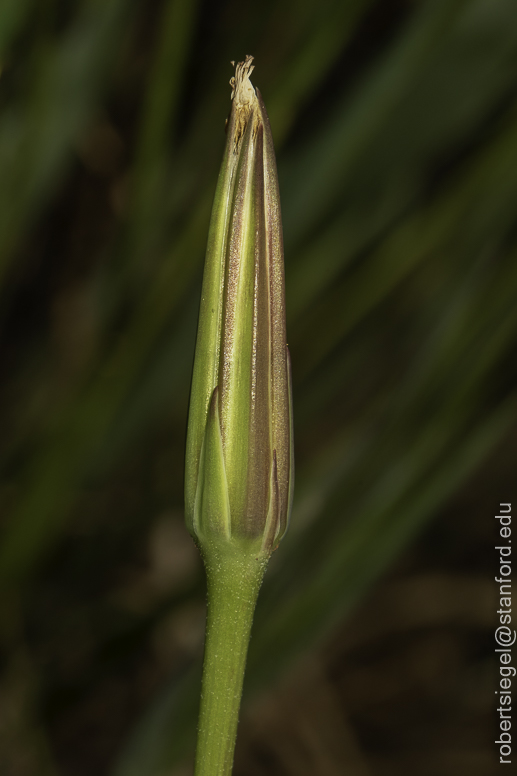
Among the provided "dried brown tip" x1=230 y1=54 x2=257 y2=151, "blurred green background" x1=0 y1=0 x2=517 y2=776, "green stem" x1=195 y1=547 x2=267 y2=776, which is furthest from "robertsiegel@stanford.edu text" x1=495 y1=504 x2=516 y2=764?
"dried brown tip" x1=230 y1=54 x2=257 y2=151

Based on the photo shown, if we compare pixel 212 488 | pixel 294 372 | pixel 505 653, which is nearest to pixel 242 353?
pixel 212 488

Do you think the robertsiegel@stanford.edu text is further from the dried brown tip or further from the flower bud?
the dried brown tip

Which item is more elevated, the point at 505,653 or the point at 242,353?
the point at 505,653

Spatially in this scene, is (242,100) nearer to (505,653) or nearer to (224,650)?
(224,650)

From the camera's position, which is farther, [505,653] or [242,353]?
[505,653]

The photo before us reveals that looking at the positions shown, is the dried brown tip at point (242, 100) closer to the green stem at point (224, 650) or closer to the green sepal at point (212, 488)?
the green sepal at point (212, 488)

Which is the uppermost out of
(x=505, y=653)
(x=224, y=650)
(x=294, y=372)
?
(x=294, y=372)

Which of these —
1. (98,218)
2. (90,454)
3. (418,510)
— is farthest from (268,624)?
(98,218)

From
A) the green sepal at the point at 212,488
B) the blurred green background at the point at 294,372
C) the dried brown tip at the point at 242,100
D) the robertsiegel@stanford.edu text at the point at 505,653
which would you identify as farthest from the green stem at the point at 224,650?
the robertsiegel@stanford.edu text at the point at 505,653
